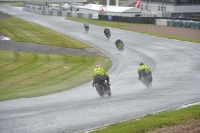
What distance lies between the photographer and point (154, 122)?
13938 mm

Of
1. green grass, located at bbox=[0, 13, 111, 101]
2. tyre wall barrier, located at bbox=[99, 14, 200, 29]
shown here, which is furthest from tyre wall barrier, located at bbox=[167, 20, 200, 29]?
green grass, located at bbox=[0, 13, 111, 101]

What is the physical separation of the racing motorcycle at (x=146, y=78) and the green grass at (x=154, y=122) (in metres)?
7.70

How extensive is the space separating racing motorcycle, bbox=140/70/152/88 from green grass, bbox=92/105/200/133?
25.3 ft

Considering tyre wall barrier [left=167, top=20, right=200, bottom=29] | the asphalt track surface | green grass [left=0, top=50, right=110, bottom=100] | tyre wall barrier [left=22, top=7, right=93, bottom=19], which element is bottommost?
green grass [left=0, top=50, right=110, bottom=100]

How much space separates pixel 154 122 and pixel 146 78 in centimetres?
988

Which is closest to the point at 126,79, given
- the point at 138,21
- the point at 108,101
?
the point at 108,101

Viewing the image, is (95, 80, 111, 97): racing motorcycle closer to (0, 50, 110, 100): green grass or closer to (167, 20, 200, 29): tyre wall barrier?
(0, 50, 110, 100): green grass

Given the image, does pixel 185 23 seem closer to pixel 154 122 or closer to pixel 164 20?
pixel 164 20

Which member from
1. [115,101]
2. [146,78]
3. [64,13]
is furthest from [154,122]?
[64,13]

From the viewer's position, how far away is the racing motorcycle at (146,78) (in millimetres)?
23578

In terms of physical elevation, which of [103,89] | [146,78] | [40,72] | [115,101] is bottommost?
[40,72]

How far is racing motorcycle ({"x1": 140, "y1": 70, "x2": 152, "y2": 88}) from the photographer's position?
77.4 feet

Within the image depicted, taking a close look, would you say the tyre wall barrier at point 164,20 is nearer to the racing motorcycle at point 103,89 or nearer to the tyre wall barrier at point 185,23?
the tyre wall barrier at point 185,23

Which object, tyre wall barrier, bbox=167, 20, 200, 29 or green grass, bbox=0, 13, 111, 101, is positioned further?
tyre wall barrier, bbox=167, 20, 200, 29
